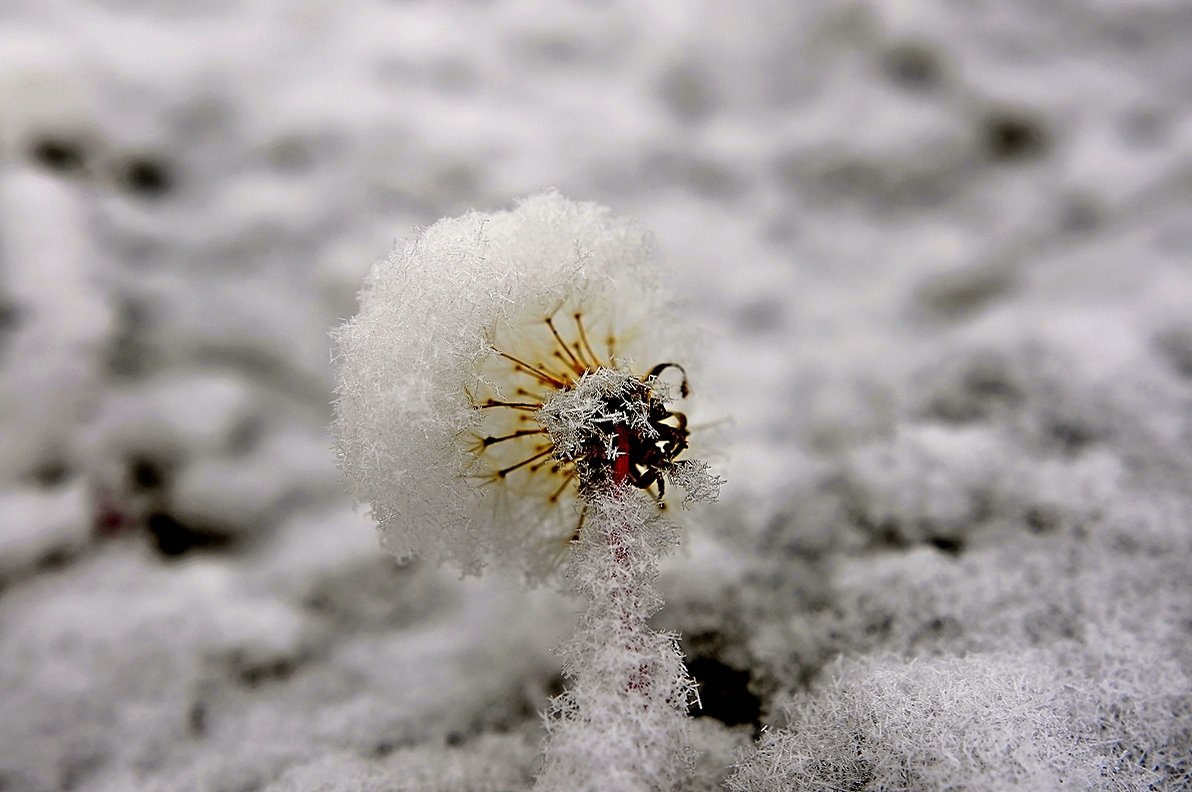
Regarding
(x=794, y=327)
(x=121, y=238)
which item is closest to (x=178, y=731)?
(x=121, y=238)

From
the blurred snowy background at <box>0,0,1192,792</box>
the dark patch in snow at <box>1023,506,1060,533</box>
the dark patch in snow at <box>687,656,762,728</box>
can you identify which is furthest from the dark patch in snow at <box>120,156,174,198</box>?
the dark patch in snow at <box>1023,506,1060,533</box>

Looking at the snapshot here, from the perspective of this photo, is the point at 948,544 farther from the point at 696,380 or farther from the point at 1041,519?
the point at 696,380

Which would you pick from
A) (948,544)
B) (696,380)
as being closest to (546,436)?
(696,380)

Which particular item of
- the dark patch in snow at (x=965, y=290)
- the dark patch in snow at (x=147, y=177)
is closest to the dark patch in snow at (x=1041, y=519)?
the dark patch in snow at (x=965, y=290)

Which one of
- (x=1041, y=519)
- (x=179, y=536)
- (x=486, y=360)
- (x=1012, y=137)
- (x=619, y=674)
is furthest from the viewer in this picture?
(x=1012, y=137)

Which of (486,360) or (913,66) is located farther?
(913,66)

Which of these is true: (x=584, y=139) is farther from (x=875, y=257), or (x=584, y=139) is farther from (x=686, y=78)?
(x=875, y=257)

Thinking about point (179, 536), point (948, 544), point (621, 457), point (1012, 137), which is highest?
point (1012, 137)

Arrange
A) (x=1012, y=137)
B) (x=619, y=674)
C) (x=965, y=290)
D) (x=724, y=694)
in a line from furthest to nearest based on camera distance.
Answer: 1. (x=1012, y=137)
2. (x=965, y=290)
3. (x=724, y=694)
4. (x=619, y=674)
